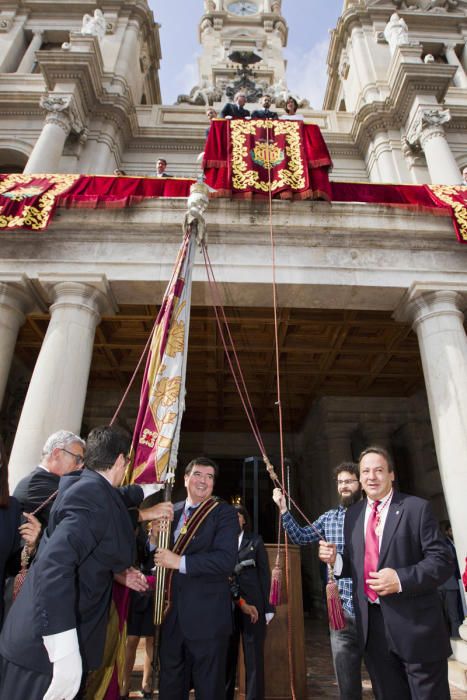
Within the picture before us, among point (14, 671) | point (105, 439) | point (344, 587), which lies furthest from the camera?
point (344, 587)

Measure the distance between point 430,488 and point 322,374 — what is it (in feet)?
14.3

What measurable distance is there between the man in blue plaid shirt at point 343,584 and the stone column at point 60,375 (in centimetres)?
390

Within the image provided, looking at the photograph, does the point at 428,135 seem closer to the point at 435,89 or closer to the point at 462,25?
the point at 435,89

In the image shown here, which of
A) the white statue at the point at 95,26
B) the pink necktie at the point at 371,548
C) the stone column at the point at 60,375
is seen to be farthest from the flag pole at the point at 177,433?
the white statue at the point at 95,26

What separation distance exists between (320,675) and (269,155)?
9116 mm

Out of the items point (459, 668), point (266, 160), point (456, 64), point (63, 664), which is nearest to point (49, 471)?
point (63, 664)

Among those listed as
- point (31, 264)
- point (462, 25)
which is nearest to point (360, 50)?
point (462, 25)

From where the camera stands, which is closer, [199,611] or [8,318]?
[199,611]

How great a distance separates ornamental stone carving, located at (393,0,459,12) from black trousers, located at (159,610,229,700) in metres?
23.7

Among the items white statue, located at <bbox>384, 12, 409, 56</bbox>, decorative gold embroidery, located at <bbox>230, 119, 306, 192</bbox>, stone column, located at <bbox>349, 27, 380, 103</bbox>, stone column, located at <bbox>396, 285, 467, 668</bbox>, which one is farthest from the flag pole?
white statue, located at <bbox>384, 12, 409, 56</bbox>

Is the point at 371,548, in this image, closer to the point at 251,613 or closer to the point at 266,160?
the point at 251,613

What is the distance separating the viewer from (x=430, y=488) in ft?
40.2

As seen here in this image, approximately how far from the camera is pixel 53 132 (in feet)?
38.5

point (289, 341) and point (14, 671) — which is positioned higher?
point (289, 341)
